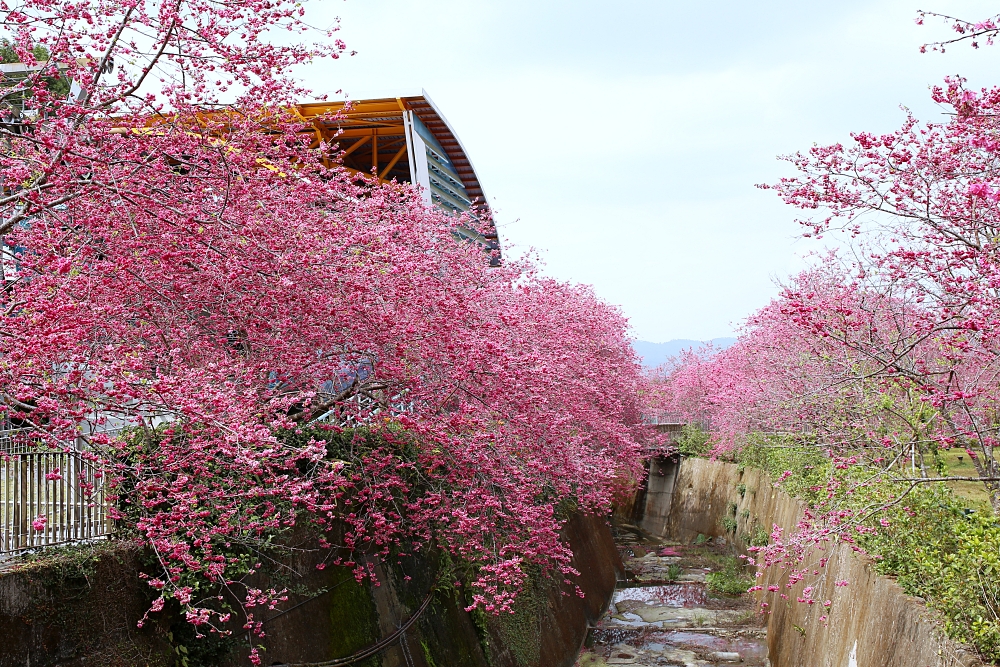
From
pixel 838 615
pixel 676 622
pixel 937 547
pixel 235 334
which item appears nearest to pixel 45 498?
pixel 235 334

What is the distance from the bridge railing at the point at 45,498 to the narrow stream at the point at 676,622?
37.6ft

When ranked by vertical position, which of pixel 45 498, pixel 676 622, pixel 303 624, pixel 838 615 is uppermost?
pixel 45 498

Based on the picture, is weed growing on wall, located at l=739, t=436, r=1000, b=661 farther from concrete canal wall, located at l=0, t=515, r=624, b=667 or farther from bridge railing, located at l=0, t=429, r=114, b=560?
bridge railing, located at l=0, t=429, r=114, b=560

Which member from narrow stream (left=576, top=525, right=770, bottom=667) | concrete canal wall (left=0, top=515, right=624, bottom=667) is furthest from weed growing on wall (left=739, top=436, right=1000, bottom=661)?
narrow stream (left=576, top=525, right=770, bottom=667)

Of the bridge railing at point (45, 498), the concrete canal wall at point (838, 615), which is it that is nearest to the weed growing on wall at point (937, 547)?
the concrete canal wall at point (838, 615)

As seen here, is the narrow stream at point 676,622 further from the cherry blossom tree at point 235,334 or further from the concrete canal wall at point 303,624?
the cherry blossom tree at point 235,334

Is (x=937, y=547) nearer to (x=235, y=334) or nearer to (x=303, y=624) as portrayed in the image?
(x=303, y=624)

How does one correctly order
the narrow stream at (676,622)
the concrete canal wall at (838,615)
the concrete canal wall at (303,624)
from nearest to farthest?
the concrete canal wall at (303,624)
the concrete canal wall at (838,615)
the narrow stream at (676,622)

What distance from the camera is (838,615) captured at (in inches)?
423

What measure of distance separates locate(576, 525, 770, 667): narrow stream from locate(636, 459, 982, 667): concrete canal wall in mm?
910

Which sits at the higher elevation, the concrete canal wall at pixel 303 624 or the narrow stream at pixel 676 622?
the concrete canal wall at pixel 303 624

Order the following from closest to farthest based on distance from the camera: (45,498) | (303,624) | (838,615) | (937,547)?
(45,498) < (937,547) < (303,624) < (838,615)

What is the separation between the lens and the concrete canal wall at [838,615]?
283 inches

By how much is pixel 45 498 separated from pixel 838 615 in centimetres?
893
